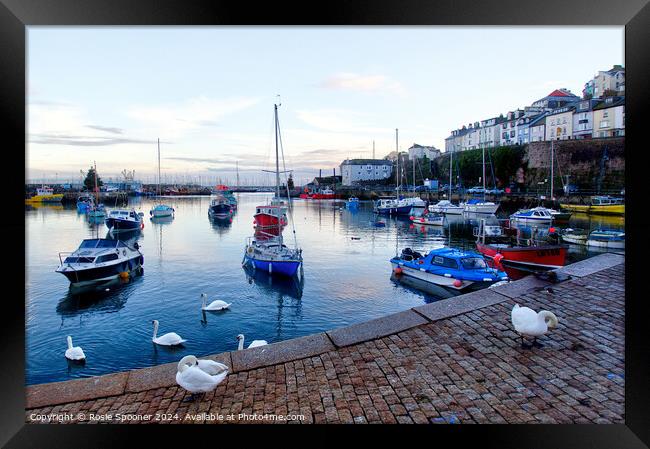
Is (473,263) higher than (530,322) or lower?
lower

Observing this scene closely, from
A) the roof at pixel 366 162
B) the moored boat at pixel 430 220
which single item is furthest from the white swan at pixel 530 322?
the roof at pixel 366 162

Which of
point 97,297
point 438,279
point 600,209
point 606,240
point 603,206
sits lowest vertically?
point 97,297

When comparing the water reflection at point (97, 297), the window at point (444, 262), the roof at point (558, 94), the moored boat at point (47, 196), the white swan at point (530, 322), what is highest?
the roof at point (558, 94)

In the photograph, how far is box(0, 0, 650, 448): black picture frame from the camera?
2.60m

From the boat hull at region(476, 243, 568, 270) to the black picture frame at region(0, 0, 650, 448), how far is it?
34.0 ft

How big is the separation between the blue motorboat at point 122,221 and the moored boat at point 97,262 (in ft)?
40.6

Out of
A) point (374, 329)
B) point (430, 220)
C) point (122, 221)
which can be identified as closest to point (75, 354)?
point (374, 329)

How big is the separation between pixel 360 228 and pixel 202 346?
70.3ft

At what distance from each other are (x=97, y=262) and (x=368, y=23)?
12260 millimetres

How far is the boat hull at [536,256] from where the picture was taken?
40.3ft

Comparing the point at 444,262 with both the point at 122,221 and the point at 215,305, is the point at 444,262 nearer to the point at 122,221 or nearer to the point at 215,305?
the point at 215,305

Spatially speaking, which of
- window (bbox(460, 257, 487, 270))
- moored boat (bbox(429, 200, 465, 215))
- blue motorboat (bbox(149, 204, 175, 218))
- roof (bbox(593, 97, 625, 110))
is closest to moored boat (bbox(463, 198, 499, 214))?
moored boat (bbox(429, 200, 465, 215))

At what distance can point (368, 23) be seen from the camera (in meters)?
3.04

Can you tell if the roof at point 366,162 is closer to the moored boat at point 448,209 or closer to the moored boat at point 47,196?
the moored boat at point 448,209
